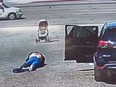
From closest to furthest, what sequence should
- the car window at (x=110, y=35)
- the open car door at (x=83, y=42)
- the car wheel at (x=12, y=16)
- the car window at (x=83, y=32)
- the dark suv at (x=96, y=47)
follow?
1. the dark suv at (x=96, y=47)
2. the car window at (x=110, y=35)
3. the open car door at (x=83, y=42)
4. the car window at (x=83, y=32)
5. the car wheel at (x=12, y=16)

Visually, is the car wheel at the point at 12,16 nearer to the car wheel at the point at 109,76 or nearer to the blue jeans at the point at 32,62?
the blue jeans at the point at 32,62

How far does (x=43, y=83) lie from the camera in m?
11.4

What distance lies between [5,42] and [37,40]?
1.59 m

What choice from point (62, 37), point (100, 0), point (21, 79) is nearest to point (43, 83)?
point (21, 79)

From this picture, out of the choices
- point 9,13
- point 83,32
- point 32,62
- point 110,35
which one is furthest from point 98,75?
point 9,13

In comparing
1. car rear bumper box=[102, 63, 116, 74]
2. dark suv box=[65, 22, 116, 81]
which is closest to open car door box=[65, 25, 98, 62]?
dark suv box=[65, 22, 116, 81]

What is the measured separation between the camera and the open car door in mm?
12258

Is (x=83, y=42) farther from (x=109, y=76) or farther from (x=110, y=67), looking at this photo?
(x=110, y=67)

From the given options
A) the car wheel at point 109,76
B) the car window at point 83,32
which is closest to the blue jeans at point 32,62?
the car window at point 83,32

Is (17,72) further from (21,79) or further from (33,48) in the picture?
(33,48)

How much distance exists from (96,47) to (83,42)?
47 centimetres

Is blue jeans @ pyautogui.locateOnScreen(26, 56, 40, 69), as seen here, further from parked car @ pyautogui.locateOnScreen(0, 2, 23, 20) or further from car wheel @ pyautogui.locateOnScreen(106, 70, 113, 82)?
parked car @ pyautogui.locateOnScreen(0, 2, 23, 20)

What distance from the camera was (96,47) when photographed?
39.3 ft

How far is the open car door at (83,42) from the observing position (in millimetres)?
12258
